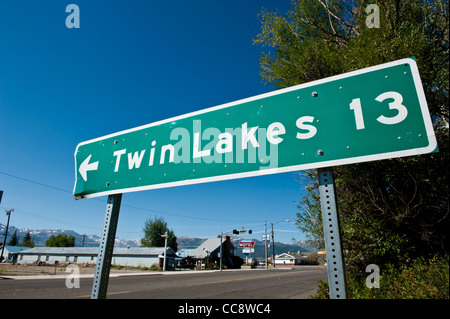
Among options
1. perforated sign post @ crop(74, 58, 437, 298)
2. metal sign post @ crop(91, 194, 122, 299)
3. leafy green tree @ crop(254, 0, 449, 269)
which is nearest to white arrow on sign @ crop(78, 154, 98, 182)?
perforated sign post @ crop(74, 58, 437, 298)

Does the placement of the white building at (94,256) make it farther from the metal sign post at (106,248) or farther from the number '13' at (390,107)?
the number '13' at (390,107)

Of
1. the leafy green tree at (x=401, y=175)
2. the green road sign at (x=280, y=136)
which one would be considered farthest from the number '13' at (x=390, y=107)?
the leafy green tree at (x=401, y=175)

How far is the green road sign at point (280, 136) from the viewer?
1190 millimetres

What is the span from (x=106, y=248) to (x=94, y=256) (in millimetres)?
73080

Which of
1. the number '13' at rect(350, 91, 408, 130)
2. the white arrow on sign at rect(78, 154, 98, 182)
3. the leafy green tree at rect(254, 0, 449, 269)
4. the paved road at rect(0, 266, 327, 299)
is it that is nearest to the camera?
the number '13' at rect(350, 91, 408, 130)

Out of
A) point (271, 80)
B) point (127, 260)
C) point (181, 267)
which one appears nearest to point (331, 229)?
point (271, 80)

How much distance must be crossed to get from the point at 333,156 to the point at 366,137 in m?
0.18

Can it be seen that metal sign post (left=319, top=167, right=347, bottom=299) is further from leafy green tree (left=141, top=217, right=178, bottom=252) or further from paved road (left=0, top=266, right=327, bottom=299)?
leafy green tree (left=141, top=217, right=178, bottom=252)

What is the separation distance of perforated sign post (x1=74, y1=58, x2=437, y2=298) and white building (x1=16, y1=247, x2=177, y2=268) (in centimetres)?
4885

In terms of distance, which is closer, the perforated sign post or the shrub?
the perforated sign post

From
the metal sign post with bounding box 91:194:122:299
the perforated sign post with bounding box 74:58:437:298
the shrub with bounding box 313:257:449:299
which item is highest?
the perforated sign post with bounding box 74:58:437:298

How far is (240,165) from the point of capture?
1.48 metres

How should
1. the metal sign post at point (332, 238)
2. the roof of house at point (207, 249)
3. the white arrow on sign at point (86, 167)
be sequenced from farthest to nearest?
1. the roof of house at point (207, 249)
2. the white arrow on sign at point (86, 167)
3. the metal sign post at point (332, 238)

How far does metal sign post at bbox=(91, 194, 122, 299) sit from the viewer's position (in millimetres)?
1619
